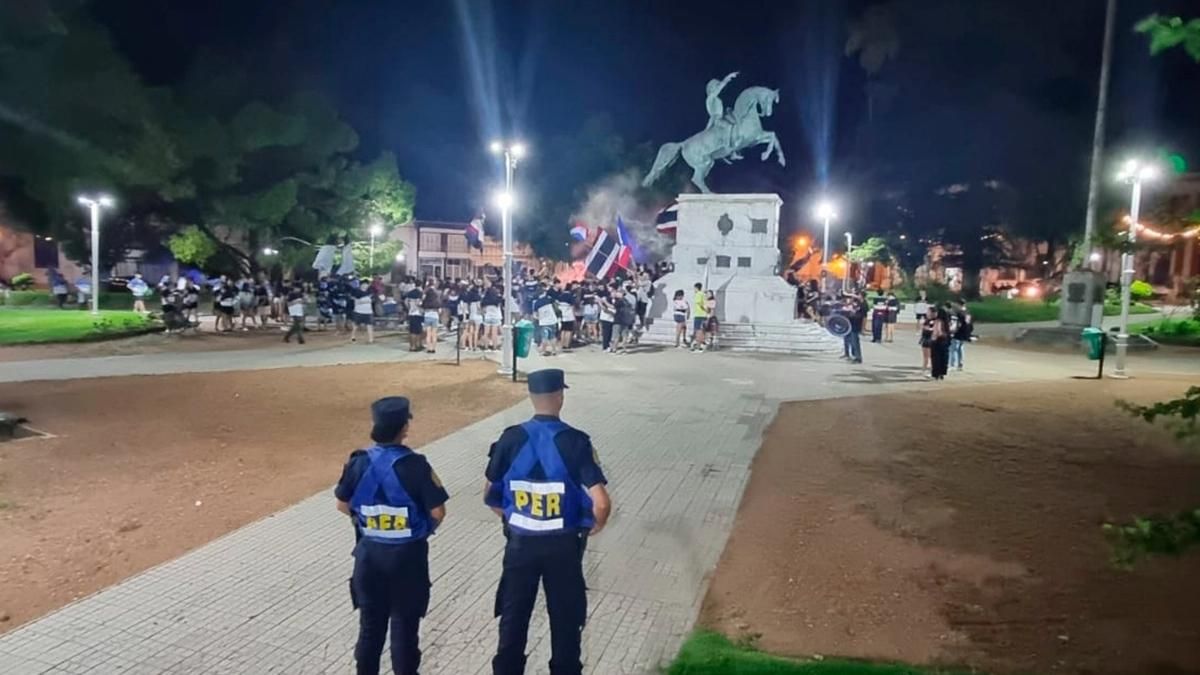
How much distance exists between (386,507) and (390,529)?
0.12 metres

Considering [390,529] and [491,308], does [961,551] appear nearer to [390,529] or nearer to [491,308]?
[390,529]

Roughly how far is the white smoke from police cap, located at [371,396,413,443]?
5319 cm

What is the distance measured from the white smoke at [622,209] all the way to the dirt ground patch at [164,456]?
138ft

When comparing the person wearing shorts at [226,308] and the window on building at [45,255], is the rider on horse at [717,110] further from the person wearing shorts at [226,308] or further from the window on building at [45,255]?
the window on building at [45,255]

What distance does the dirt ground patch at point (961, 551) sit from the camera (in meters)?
5.30

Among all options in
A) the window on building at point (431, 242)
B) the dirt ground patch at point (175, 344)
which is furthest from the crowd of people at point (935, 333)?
the window on building at point (431, 242)

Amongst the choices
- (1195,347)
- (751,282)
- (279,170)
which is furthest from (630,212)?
(1195,347)

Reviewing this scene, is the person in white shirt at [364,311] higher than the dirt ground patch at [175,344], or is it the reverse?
the person in white shirt at [364,311]

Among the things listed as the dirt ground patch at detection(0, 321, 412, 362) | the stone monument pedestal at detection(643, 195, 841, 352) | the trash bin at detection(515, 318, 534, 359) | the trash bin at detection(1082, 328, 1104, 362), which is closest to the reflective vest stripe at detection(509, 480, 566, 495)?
the trash bin at detection(515, 318, 534, 359)

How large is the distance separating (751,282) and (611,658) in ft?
70.0

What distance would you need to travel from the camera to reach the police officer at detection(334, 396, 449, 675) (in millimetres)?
4027

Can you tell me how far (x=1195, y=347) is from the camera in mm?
26203

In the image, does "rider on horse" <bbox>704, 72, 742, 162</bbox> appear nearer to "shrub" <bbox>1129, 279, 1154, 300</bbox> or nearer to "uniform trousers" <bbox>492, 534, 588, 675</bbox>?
"uniform trousers" <bbox>492, 534, 588, 675</bbox>

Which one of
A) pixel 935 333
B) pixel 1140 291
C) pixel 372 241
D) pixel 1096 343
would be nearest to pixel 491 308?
pixel 935 333
